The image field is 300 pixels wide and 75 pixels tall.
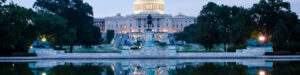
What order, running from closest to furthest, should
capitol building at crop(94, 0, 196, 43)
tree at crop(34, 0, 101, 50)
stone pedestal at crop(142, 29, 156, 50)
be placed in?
stone pedestal at crop(142, 29, 156, 50)
tree at crop(34, 0, 101, 50)
capitol building at crop(94, 0, 196, 43)

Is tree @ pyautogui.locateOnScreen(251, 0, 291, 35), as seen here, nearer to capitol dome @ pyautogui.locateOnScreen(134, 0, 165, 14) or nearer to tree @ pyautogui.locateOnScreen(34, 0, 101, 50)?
tree @ pyautogui.locateOnScreen(34, 0, 101, 50)

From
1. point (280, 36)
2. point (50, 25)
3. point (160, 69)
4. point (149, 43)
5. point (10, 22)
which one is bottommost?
point (160, 69)

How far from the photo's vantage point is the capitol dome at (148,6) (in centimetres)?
15350

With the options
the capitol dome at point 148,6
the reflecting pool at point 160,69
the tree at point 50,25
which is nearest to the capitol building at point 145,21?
the capitol dome at point 148,6

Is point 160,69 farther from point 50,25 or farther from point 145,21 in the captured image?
point 145,21

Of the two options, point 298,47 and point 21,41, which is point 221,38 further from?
point 21,41

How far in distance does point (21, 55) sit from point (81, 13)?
14.9 metres

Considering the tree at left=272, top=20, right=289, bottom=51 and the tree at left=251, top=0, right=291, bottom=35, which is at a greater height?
the tree at left=251, top=0, right=291, bottom=35

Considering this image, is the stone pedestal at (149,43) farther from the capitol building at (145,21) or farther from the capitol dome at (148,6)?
the capitol dome at (148,6)

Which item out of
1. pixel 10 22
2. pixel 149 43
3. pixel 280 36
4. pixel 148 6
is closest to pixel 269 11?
pixel 280 36

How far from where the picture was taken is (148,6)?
154125 millimetres

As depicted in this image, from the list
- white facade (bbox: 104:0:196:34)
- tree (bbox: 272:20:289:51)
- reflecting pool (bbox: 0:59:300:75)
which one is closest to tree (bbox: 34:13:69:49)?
reflecting pool (bbox: 0:59:300:75)

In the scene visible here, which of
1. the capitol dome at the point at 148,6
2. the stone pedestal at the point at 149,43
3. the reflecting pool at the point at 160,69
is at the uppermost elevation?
the capitol dome at the point at 148,6

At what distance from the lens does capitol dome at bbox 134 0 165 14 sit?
6043 inches
